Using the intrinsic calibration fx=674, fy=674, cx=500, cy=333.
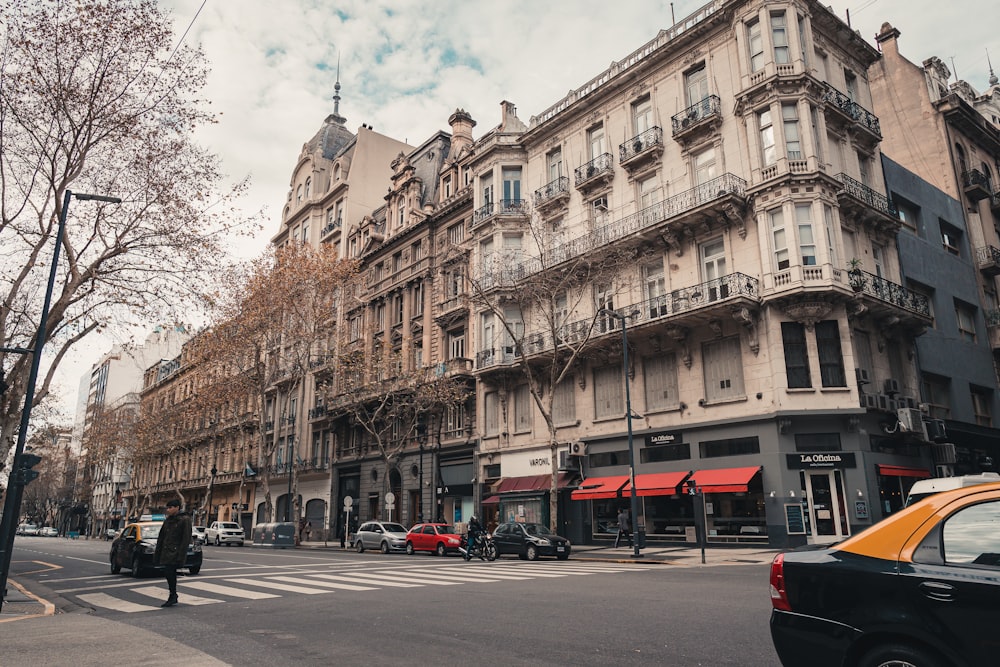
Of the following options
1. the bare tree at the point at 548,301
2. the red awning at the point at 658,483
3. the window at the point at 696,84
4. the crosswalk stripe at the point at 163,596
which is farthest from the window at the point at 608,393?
the crosswalk stripe at the point at 163,596

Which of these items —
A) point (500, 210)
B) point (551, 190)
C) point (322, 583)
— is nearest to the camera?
point (322, 583)

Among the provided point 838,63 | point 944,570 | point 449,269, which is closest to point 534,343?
point 449,269

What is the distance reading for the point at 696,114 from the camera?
28.0 metres

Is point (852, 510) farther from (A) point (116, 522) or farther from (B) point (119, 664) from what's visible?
(A) point (116, 522)

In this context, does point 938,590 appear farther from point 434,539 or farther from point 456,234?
point 456,234

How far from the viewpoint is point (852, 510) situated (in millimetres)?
22750

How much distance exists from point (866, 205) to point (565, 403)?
49.0 ft

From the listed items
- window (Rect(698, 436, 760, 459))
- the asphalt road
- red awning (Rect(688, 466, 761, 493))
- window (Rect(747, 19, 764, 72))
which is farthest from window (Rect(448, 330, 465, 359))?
the asphalt road

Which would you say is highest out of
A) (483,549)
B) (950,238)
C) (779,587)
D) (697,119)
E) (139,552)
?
(697,119)

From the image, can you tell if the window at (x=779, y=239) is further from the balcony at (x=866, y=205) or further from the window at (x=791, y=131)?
the balcony at (x=866, y=205)

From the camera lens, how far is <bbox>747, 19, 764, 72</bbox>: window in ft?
86.7

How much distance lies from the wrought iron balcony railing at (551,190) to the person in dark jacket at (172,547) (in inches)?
1008

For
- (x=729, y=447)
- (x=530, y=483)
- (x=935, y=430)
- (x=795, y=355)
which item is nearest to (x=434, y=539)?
(x=530, y=483)

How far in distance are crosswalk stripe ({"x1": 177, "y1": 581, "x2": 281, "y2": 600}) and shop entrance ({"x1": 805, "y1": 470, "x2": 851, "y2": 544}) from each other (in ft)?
59.3
